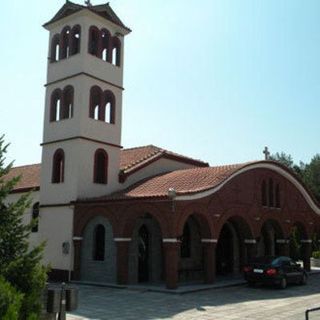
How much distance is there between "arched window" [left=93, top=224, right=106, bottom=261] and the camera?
23.5m

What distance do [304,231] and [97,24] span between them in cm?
1668

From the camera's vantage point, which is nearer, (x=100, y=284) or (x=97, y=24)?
(x=100, y=284)

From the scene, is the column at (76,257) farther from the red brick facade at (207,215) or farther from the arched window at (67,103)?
the arched window at (67,103)

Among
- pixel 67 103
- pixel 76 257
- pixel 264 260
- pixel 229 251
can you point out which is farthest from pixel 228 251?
pixel 67 103

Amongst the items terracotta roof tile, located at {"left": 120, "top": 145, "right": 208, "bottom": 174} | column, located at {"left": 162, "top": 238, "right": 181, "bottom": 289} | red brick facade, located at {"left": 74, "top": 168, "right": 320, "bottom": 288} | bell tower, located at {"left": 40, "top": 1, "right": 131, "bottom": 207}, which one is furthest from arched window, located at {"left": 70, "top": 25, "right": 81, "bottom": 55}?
Result: column, located at {"left": 162, "top": 238, "right": 181, "bottom": 289}

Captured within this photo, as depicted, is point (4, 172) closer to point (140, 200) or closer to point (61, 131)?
point (140, 200)

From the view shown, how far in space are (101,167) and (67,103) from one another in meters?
3.77

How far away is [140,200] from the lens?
70.3ft

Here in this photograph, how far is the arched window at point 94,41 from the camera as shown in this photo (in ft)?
84.3

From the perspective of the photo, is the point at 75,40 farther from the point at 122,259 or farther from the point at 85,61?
the point at 122,259

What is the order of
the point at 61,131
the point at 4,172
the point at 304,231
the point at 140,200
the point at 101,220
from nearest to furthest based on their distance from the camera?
1. the point at 4,172
2. the point at 140,200
3. the point at 101,220
4. the point at 61,131
5. the point at 304,231

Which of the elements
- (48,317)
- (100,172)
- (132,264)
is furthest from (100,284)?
(48,317)

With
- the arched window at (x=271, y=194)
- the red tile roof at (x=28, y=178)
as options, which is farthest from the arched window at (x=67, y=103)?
the arched window at (x=271, y=194)

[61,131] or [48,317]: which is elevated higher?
[61,131]
